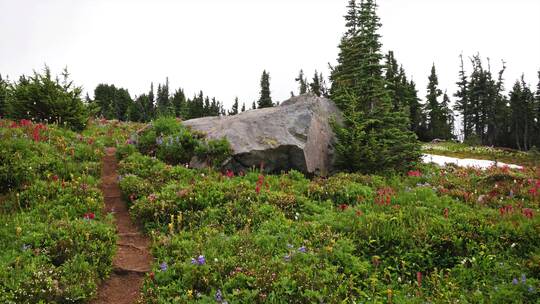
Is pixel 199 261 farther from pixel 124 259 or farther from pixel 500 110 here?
pixel 500 110

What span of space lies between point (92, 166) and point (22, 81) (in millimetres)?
8910

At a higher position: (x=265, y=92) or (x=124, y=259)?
(x=265, y=92)

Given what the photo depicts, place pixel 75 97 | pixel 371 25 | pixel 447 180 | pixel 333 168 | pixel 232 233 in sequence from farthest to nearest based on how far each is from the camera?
pixel 371 25, pixel 75 97, pixel 333 168, pixel 447 180, pixel 232 233

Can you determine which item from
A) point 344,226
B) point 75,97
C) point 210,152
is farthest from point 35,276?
point 75,97

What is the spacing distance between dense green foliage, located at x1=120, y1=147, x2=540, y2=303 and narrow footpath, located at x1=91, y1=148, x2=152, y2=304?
10.9 inches

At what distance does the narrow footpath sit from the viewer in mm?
6535

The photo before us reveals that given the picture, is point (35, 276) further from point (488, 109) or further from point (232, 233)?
point (488, 109)

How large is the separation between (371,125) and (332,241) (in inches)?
368

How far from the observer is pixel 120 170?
11.7 meters

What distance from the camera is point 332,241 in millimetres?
7582

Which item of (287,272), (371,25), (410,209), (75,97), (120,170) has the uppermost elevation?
(371,25)

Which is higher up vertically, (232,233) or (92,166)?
(92,166)

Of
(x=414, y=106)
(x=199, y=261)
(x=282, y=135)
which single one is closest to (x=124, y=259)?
(x=199, y=261)

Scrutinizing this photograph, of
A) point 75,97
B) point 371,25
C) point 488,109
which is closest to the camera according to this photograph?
point 75,97
